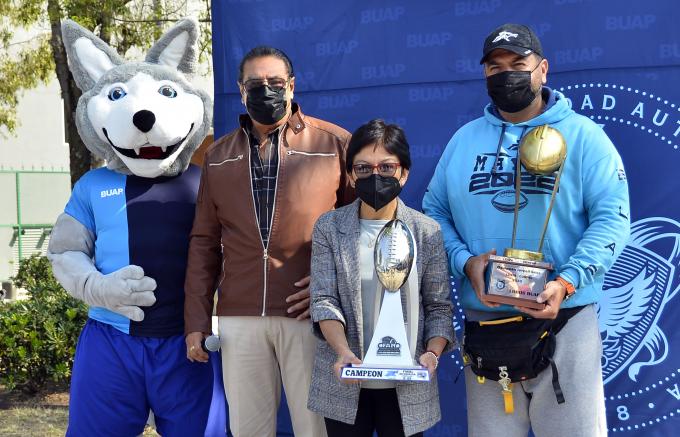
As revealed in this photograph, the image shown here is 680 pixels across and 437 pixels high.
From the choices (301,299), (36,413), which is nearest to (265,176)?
(301,299)

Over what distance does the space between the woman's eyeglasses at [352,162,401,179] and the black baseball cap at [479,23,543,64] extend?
1.68 feet

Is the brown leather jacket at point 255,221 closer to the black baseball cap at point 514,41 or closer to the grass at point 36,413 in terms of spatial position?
the black baseball cap at point 514,41

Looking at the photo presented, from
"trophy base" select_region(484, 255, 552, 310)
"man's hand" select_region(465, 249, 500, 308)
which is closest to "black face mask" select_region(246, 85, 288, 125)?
"man's hand" select_region(465, 249, 500, 308)

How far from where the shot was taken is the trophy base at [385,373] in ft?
8.40

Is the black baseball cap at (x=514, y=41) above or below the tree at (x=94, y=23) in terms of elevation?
below

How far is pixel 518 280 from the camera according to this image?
2564 millimetres

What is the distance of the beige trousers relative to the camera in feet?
10.5

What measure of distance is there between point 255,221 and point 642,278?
175cm

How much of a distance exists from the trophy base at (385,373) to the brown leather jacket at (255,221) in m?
0.65

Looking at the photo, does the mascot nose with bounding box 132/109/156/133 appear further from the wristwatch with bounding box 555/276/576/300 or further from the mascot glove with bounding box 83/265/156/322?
the wristwatch with bounding box 555/276/576/300

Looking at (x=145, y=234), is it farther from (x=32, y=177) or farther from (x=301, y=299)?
(x=32, y=177)

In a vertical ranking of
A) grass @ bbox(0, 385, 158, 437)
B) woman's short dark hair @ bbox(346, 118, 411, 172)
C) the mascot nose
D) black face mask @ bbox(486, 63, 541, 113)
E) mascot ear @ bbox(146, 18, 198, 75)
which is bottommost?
grass @ bbox(0, 385, 158, 437)

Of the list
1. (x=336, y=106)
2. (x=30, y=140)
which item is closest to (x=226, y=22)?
(x=336, y=106)

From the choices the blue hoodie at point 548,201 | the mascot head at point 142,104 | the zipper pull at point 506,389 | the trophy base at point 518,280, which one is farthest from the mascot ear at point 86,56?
the zipper pull at point 506,389
